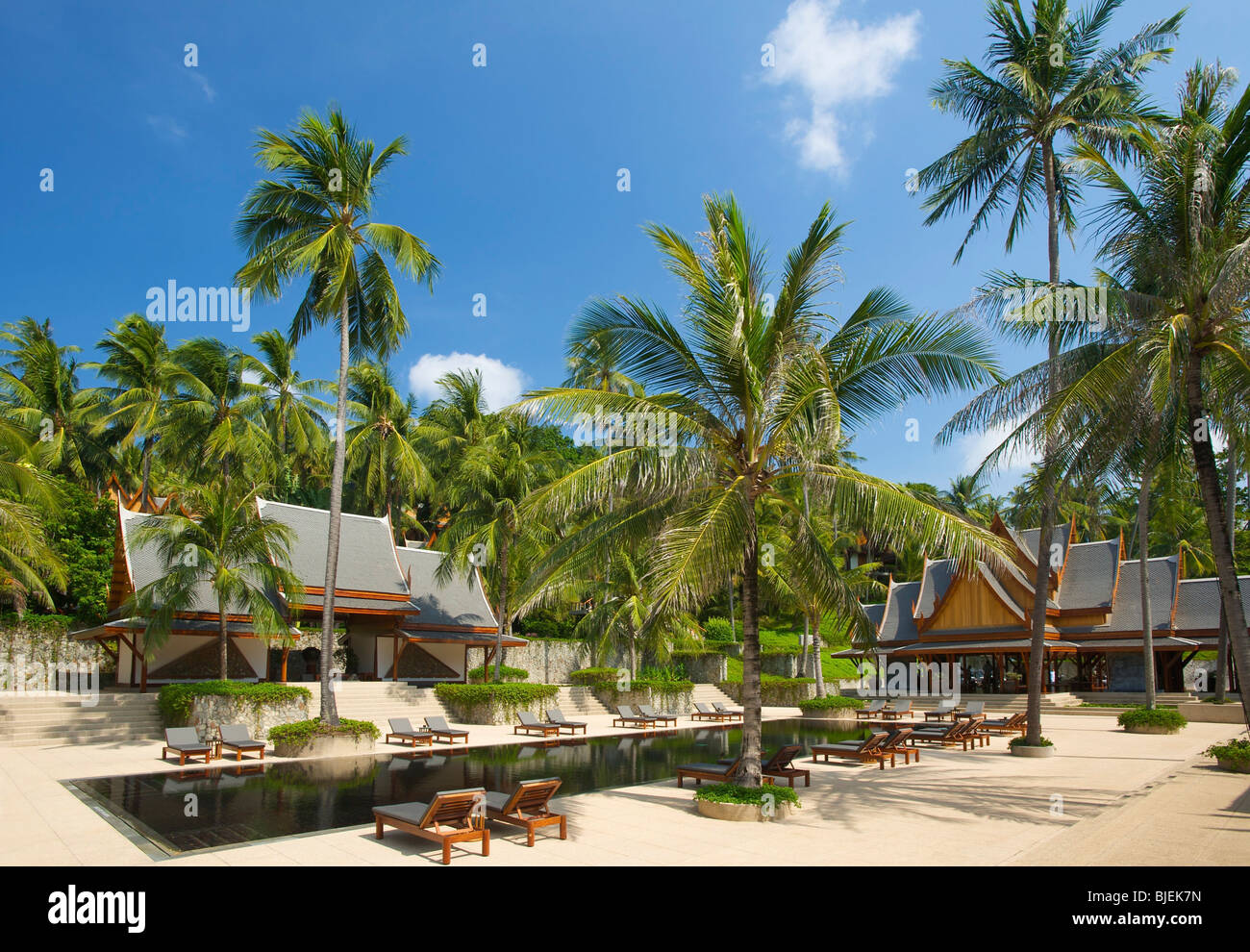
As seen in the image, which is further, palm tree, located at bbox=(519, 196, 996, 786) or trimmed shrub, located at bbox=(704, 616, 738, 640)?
trimmed shrub, located at bbox=(704, 616, 738, 640)

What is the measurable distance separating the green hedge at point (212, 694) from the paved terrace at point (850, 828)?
408cm

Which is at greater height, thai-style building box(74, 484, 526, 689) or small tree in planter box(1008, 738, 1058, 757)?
thai-style building box(74, 484, 526, 689)

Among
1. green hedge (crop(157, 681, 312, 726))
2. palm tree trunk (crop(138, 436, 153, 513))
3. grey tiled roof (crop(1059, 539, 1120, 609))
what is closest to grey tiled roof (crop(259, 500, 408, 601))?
palm tree trunk (crop(138, 436, 153, 513))

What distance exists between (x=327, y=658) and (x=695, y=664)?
24275 mm

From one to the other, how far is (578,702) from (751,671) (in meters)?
21.0

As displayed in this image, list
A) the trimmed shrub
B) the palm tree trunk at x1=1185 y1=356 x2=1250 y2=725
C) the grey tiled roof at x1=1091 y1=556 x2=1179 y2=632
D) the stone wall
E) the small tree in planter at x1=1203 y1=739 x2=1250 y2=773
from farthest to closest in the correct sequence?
the trimmed shrub, the grey tiled roof at x1=1091 y1=556 x2=1179 y2=632, the stone wall, the small tree in planter at x1=1203 y1=739 x2=1250 y2=773, the palm tree trunk at x1=1185 y1=356 x2=1250 y2=725

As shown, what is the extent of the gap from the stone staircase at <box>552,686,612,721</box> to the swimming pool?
8704mm

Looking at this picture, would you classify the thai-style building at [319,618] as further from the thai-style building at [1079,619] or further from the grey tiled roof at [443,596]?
the thai-style building at [1079,619]

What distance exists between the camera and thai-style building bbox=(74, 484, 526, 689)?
23984 mm

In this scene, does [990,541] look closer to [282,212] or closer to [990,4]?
[990,4]

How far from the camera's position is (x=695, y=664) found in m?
39.2

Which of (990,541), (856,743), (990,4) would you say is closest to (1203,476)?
(990,541)

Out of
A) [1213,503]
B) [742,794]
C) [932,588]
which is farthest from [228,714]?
[932,588]

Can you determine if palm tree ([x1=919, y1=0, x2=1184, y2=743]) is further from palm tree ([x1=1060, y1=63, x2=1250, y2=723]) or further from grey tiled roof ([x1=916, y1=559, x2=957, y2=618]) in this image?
grey tiled roof ([x1=916, y1=559, x2=957, y2=618])
